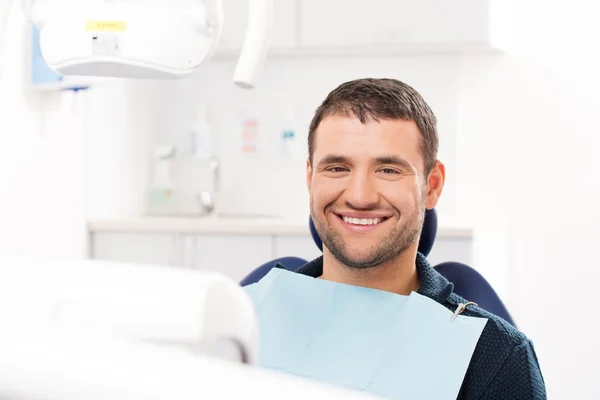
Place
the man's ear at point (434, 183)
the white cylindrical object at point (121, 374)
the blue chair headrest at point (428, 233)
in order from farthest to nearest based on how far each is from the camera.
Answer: the blue chair headrest at point (428, 233), the man's ear at point (434, 183), the white cylindrical object at point (121, 374)

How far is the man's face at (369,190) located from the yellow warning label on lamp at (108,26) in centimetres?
45

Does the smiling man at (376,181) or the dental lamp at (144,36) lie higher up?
the dental lamp at (144,36)

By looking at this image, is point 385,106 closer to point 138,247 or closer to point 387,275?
point 387,275

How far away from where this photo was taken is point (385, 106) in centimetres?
149

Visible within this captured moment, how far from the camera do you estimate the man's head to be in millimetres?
1479

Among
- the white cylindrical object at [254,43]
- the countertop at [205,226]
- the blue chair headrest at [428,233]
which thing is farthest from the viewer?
the countertop at [205,226]

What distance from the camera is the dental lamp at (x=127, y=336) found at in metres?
0.37

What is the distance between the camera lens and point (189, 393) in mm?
363

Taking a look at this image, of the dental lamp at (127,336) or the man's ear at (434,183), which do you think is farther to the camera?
the man's ear at (434,183)

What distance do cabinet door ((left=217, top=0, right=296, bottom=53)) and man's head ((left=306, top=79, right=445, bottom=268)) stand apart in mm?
2192

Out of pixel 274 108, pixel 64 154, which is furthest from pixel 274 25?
pixel 64 154

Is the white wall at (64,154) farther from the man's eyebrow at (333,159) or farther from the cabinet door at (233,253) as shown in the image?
the man's eyebrow at (333,159)

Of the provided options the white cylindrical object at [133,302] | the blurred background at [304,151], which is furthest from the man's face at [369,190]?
the blurred background at [304,151]

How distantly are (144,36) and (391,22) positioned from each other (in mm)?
2486
